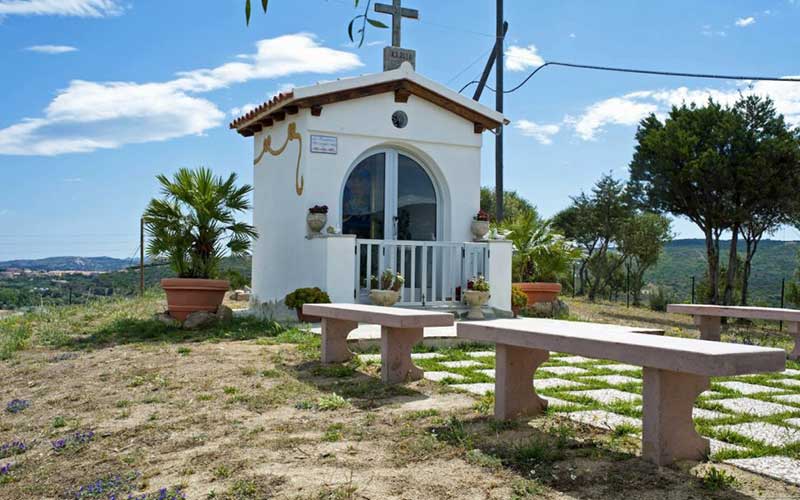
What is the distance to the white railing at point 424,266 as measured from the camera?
10.6 metres

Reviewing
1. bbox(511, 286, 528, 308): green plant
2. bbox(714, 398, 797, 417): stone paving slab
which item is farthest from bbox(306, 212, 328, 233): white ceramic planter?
bbox(714, 398, 797, 417): stone paving slab

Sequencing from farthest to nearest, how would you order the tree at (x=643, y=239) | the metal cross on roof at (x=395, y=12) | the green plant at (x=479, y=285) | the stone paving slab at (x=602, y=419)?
the tree at (x=643, y=239) → the metal cross on roof at (x=395, y=12) → the green plant at (x=479, y=285) → the stone paving slab at (x=602, y=419)

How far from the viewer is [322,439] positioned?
409 centimetres

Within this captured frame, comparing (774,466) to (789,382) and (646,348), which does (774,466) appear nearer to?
(646,348)

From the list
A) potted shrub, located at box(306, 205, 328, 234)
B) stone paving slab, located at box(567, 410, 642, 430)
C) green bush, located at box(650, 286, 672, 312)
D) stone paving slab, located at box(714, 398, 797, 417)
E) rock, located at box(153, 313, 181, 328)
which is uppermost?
potted shrub, located at box(306, 205, 328, 234)

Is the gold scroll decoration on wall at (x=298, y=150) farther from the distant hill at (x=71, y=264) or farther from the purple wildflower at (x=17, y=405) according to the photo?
the purple wildflower at (x=17, y=405)

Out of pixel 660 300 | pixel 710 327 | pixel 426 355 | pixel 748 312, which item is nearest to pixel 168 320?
pixel 426 355

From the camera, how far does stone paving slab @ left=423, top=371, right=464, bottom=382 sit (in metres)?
5.74

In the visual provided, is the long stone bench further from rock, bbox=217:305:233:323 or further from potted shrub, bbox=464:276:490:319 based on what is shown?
rock, bbox=217:305:233:323

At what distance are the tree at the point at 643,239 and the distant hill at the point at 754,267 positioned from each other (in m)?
1.44

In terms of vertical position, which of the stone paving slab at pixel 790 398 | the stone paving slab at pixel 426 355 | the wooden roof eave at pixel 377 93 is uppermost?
the wooden roof eave at pixel 377 93

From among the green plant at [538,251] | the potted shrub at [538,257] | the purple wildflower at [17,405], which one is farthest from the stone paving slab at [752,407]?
the green plant at [538,251]

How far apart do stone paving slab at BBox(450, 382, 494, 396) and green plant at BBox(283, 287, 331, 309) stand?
14.9 feet

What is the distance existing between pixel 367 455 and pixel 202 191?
7.10 m
